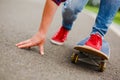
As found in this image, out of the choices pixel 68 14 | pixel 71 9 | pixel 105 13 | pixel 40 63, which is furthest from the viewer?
pixel 68 14

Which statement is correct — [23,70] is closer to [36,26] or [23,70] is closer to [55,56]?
[55,56]

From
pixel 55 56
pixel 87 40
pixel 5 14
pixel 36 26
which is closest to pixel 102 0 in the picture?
pixel 87 40

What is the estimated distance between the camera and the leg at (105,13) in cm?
369

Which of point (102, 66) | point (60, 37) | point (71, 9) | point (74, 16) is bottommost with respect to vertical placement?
point (60, 37)

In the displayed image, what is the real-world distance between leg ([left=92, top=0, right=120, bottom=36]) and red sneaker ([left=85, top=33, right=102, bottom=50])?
0.08 metres

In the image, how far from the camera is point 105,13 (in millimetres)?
3764

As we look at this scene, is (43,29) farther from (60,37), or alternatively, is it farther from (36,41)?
(60,37)

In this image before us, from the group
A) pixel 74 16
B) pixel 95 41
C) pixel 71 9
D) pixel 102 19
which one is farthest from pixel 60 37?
pixel 95 41

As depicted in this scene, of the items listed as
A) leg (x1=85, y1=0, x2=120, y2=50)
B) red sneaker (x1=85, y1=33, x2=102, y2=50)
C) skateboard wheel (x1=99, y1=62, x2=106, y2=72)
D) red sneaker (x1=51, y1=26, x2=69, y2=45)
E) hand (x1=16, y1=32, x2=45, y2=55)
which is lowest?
red sneaker (x1=51, y1=26, x2=69, y2=45)

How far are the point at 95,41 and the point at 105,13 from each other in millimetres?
322

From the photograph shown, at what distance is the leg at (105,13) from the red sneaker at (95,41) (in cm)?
8

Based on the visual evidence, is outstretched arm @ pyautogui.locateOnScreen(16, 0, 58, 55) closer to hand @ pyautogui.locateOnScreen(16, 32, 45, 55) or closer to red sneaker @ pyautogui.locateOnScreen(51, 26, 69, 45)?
hand @ pyautogui.locateOnScreen(16, 32, 45, 55)

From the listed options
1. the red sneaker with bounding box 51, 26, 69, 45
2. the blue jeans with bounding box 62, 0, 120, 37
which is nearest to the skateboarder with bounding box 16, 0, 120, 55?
the blue jeans with bounding box 62, 0, 120, 37

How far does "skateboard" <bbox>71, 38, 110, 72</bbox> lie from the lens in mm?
3463
